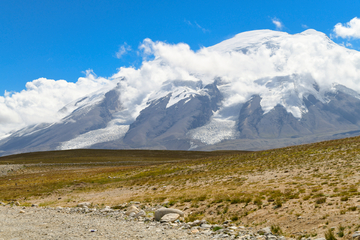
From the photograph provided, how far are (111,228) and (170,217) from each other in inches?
A: 156

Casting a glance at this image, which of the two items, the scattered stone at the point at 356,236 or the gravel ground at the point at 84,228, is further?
the gravel ground at the point at 84,228

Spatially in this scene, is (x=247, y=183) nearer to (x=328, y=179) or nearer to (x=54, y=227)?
(x=328, y=179)

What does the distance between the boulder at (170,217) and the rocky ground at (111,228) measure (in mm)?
222

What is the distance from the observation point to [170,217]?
64.7ft

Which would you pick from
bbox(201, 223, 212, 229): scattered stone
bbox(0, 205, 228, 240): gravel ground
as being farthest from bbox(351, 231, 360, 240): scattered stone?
bbox(201, 223, 212, 229): scattered stone

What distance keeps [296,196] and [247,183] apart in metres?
11.2

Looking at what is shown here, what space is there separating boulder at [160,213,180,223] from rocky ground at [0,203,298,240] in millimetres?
222

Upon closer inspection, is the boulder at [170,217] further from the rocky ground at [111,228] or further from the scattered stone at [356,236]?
the scattered stone at [356,236]

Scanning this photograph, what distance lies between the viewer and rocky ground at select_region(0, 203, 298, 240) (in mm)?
15539

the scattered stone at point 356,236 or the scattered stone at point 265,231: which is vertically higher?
the scattered stone at point 356,236

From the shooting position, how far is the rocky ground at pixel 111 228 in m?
15.5

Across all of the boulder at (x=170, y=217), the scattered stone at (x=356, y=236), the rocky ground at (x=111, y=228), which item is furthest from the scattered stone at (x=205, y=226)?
the scattered stone at (x=356, y=236)

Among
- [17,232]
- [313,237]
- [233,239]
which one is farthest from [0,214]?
[313,237]

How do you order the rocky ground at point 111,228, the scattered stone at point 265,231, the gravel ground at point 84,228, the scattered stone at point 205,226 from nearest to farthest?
the scattered stone at point 265,231 → the rocky ground at point 111,228 → the gravel ground at point 84,228 → the scattered stone at point 205,226
